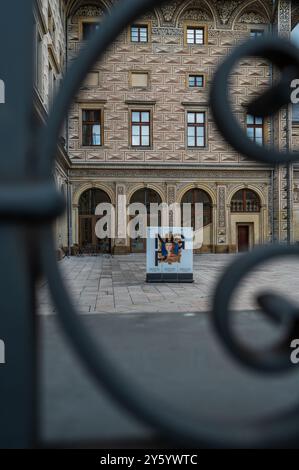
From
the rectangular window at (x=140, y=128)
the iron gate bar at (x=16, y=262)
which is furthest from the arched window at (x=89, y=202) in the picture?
the iron gate bar at (x=16, y=262)

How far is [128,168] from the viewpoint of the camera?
21.8 meters

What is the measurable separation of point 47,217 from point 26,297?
14 cm

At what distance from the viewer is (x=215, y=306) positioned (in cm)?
62

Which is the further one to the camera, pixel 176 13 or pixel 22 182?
pixel 176 13

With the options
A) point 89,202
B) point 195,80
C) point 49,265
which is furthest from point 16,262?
point 195,80

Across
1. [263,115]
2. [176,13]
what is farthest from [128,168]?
[263,115]

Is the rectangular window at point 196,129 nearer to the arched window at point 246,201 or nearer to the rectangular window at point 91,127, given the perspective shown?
the arched window at point 246,201

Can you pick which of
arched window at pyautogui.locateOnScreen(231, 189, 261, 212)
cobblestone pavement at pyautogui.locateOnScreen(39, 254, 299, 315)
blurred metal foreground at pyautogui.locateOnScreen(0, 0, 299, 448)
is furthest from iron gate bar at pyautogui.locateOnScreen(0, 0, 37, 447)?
arched window at pyautogui.locateOnScreen(231, 189, 261, 212)

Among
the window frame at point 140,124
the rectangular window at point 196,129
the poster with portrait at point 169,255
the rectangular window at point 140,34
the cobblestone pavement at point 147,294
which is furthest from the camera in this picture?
the rectangular window at point 196,129

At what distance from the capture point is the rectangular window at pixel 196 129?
73.4 feet

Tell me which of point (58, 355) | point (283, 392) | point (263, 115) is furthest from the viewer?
point (58, 355)

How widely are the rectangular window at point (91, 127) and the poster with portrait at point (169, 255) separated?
508 inches

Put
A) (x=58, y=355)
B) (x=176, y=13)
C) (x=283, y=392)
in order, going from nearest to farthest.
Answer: (x=283, y=392), (x=58, y=355), (x=176, y=13)

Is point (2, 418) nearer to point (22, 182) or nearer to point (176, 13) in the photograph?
→ point (22, 182)
